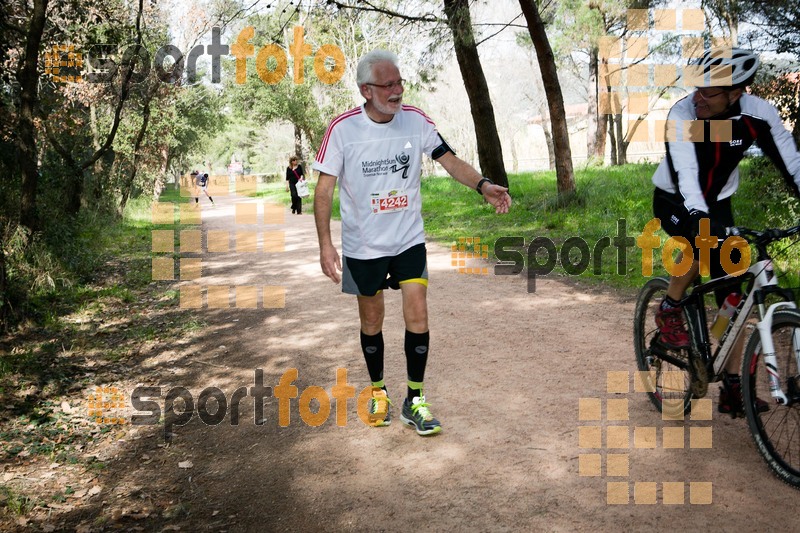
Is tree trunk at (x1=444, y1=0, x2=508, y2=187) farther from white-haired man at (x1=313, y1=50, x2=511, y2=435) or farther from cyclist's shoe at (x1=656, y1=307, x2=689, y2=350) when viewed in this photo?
cyclist's shoe at (x1=656, y1=307, x2=689, y2=350)

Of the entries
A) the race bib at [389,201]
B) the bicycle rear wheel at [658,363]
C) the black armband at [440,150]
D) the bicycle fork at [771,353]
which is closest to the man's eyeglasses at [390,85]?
the black armband at [440,150]

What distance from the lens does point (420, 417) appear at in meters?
4.50

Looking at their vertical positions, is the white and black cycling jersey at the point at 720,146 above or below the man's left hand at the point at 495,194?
above

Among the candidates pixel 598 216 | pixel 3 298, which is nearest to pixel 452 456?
pixel 3 298

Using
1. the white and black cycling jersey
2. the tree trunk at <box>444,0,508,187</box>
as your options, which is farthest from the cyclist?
the tree trunk at <box>444,0,508,187</box>

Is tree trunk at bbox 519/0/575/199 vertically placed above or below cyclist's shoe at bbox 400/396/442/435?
above

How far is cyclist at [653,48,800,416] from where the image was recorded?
3658mm

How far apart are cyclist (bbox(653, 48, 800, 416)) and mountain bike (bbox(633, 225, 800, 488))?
0.31 ft

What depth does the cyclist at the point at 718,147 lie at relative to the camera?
12.0 feet

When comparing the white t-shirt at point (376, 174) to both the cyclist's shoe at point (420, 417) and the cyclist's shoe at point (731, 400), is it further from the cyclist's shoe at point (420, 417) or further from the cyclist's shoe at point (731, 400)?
the cyclist's shoe at point (731, 400)

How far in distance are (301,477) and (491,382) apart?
1.91 meters

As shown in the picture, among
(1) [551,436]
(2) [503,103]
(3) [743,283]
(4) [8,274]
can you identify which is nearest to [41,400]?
(4) [8,274]

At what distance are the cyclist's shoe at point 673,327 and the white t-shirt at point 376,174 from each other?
1657 millimetres

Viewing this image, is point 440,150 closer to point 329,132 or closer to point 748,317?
point 329,132
